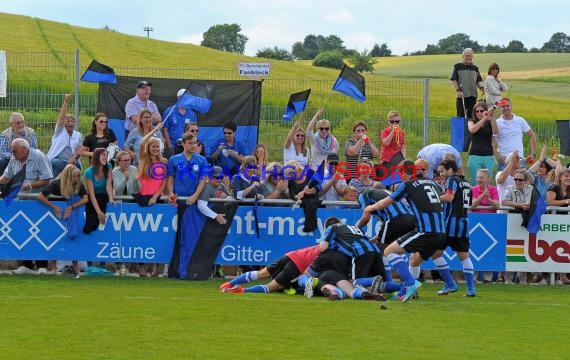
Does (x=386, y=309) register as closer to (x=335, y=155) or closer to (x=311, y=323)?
(x=311, y=323)

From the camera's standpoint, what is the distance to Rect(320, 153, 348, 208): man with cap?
62.6 feet

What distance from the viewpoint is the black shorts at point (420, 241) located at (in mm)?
15484

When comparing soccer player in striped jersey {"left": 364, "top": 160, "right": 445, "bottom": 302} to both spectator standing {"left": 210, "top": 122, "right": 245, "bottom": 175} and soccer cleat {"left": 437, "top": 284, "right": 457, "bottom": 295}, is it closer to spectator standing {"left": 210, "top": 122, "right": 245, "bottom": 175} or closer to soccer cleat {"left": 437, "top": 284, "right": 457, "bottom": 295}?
soccer cleat {"left": 437, "top": 284, "right": 457, "bottom": 295}

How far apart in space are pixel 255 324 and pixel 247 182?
640 centimetres

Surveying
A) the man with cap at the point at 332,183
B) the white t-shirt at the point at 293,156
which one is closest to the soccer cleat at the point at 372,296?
the man with cap at the point at 332,183

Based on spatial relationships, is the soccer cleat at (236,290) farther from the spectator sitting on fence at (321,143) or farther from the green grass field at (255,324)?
the spectator sitting on fence at (321,143)

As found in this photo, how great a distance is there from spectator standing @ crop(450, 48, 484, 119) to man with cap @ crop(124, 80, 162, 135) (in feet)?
19.7

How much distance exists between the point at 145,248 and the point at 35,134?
390 centimetres

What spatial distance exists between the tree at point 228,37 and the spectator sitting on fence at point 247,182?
9371cm

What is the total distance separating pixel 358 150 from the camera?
2012 cm

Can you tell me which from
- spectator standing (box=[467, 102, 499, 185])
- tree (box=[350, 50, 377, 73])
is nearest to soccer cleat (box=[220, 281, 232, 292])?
spectator standing (box=[467, 102, 499, 185])

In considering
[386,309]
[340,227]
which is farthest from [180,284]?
[386,309]

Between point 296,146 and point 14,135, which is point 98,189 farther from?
point 296,146

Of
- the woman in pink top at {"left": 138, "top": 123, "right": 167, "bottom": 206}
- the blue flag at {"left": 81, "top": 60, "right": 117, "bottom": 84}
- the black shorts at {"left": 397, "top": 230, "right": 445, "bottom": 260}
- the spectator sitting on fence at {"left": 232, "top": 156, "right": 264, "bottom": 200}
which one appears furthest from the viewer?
the blue flag at {"left": 81, "top": 60, "right": 117, "bottom": 84}
